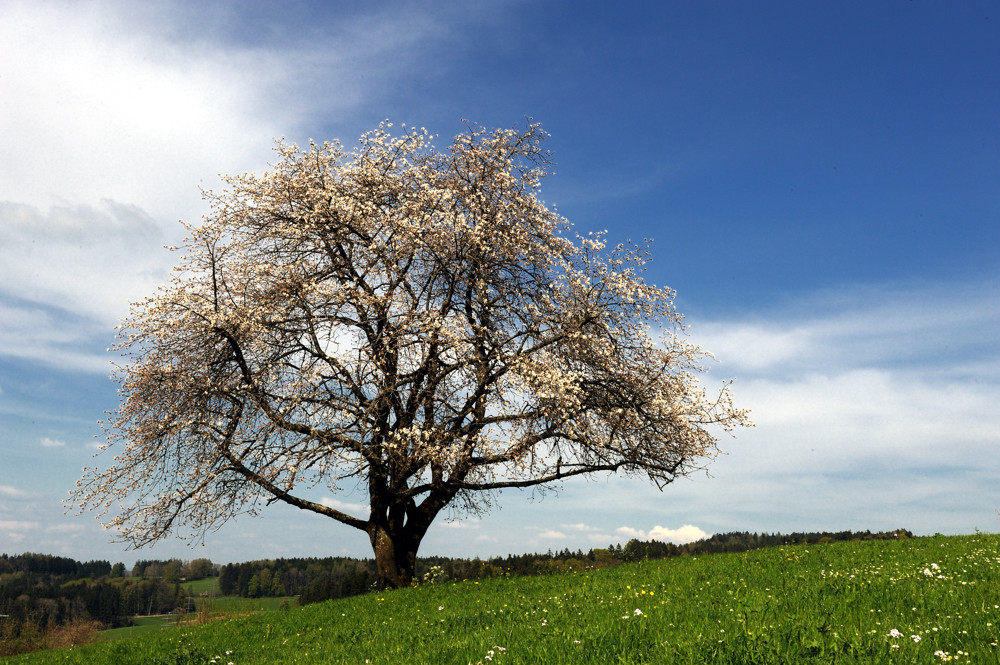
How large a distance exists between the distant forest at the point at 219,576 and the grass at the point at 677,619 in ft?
13.4

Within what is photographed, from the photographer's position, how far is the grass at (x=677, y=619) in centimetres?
649

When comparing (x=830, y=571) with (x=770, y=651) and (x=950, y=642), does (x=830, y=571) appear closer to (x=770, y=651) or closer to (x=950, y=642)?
(x=950, y=642)

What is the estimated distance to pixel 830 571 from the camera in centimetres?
1198

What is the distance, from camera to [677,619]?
830cm

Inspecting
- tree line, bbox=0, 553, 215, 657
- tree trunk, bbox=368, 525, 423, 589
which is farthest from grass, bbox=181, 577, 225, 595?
tree trunk, bbox=368, 525, 423, 589

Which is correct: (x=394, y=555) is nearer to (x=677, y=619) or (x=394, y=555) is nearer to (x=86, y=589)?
(x=677, y=619)

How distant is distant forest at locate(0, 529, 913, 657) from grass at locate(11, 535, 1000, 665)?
409 cm

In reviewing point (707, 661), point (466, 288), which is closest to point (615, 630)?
point (707, 661)

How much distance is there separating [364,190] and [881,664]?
1892 centimetres

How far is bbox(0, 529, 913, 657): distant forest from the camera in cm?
2172

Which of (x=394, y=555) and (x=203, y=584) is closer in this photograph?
(x=394, y=555)

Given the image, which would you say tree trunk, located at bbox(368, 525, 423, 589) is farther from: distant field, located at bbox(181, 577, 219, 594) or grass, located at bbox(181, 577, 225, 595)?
distant field, located at bbox(181, 577, 219, 594)

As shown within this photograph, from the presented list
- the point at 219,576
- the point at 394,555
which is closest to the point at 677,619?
the point at 394,555

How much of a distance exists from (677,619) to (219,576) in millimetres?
92465
